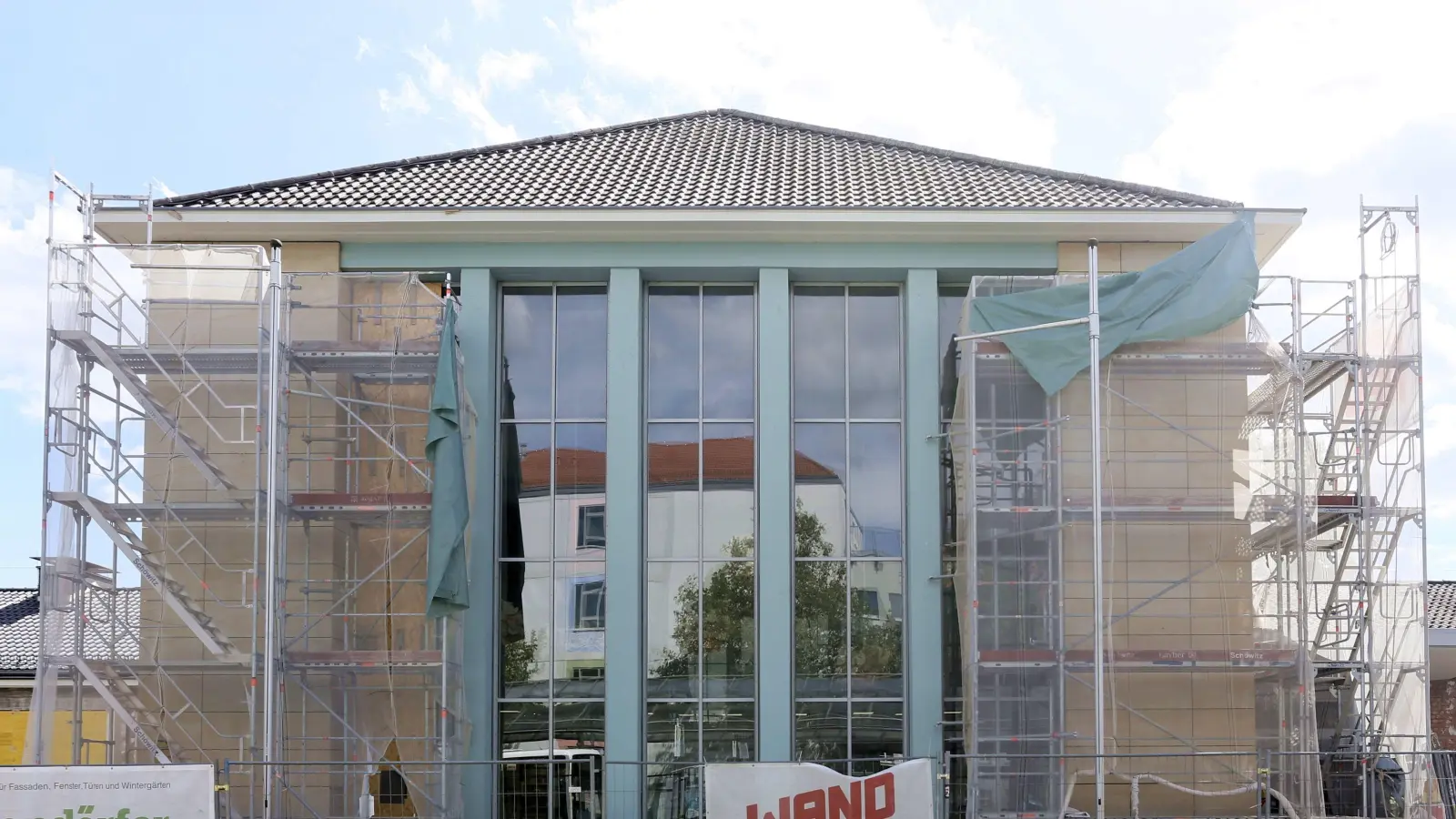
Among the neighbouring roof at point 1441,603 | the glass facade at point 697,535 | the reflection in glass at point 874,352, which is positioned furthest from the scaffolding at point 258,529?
the neighbouring roof at point 1441,603

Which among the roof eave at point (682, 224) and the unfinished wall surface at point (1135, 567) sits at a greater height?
the roof eave at point (682, 224)

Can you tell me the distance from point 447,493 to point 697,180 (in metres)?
6.23

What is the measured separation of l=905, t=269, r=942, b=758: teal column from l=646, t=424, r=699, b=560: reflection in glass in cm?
301

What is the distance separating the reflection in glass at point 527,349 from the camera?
2056 cm

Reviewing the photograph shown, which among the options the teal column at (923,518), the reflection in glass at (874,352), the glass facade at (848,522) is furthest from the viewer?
the reflection in glass at (874,352)

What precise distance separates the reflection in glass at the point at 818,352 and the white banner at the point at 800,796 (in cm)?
784

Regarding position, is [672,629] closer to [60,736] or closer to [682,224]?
[682,224]

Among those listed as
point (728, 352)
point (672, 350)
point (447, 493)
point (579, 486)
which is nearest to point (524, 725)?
point (579, 486)

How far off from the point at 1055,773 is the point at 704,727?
15.6 feet

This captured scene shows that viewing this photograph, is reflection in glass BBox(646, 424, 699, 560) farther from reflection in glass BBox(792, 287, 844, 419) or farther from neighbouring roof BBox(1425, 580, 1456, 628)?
neighbouring roof BBox(1425, 580, 1456, 628)

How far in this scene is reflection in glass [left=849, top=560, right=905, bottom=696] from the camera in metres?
19.8

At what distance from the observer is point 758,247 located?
20562mm

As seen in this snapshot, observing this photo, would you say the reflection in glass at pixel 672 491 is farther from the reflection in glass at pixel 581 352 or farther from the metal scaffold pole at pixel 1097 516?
the metal scaffold pole at pixel 1097 516

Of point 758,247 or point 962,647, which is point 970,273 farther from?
point 962,647
